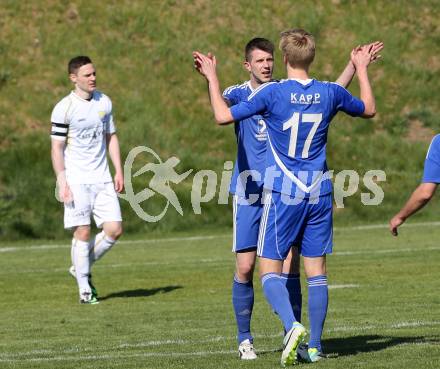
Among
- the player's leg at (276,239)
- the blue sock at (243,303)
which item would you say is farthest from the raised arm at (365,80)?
the blue sock at (243,303)

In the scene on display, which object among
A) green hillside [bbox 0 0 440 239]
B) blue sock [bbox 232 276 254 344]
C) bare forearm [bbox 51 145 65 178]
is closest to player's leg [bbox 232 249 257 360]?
blue sock [bbox 232 276 254 344]

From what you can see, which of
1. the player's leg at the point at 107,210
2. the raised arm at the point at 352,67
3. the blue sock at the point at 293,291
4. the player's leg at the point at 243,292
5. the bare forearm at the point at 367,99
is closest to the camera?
the bare forearm at the point at 367,99

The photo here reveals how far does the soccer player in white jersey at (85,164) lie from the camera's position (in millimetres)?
13664

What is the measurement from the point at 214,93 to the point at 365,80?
1.12m

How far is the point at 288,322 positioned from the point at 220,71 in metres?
21.9

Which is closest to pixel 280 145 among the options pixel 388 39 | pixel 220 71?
pixel 220 71

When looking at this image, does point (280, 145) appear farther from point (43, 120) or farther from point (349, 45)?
point (349, 45)

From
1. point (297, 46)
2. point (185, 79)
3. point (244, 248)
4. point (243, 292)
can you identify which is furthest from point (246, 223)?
point (185, 79)

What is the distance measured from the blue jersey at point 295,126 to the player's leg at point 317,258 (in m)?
0.13

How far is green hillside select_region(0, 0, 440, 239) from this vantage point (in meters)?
Result: 25.4

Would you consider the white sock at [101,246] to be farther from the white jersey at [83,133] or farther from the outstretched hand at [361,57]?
the outstretched hand at [361,57]

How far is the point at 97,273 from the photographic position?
1720 cm

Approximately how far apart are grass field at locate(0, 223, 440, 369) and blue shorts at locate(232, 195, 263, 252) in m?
0.79

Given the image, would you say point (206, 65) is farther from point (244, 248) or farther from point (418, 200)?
point (418, 200)
